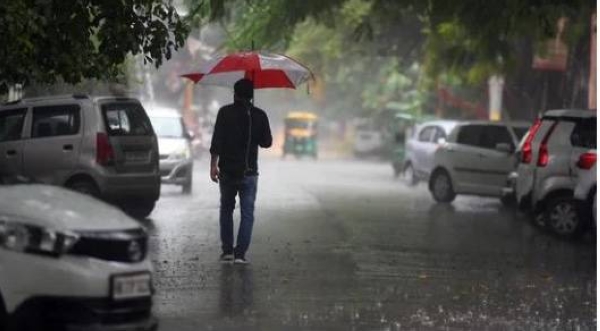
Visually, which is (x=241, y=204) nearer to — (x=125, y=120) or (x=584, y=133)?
(x=125, y=120)

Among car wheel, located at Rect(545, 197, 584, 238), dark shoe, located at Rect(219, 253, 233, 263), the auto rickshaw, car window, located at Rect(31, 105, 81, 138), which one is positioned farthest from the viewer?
the auto rickshaw

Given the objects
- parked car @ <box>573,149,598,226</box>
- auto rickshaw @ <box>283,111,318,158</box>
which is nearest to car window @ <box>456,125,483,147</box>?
parked car @ <box>573,149,598,226</box>

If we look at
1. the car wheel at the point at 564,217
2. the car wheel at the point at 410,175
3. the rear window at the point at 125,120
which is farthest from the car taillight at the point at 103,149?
the car wheel at the point at 410,175

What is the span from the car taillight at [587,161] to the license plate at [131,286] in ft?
28.8

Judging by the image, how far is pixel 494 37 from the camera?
19906 mm

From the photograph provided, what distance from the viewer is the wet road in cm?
927

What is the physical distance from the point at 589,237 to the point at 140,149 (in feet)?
20.0

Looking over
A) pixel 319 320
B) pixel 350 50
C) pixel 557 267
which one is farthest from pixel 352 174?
pixel 319 320

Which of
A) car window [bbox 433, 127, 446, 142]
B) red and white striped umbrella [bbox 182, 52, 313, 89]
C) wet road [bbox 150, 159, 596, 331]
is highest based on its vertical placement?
red and white striped umbrella [bbox 182, 52, 313, 89]

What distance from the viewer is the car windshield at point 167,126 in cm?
2297

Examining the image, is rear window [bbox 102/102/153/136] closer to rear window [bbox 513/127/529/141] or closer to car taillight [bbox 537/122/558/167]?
car taillight [bbox 537/122/558/167]

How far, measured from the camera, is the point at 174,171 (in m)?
21.7

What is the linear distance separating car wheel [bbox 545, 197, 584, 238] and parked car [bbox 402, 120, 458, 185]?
875cm

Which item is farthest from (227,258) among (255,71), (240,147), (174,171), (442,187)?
(442,187)
